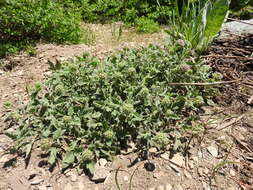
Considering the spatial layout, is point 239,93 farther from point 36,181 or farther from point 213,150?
point 36,181

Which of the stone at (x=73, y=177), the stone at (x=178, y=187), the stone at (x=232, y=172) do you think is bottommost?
the stone at (x=178, y=187)

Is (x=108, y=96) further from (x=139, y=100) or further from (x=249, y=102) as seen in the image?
(x=249, y=102)

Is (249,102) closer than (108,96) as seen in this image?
No

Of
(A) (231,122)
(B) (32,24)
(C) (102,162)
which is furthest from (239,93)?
(B) (32,24)

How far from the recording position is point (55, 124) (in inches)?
73.6

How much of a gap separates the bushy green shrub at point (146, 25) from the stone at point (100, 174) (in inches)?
135

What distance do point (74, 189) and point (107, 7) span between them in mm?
4603

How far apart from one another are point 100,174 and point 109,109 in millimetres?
501

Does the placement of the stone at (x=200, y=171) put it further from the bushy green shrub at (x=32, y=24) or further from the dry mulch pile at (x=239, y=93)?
the bushy green shrub at (x=32, y=24)

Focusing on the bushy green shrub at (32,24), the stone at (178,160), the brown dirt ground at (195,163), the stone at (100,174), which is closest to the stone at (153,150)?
the brown dirt ground at (195,163)

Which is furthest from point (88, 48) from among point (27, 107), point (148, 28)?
point (27, 107)

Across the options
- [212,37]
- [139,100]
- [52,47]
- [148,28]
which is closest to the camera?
[139,100]

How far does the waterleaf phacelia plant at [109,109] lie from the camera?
71.4 inches

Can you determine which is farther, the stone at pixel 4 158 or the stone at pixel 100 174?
the stone at pixel 4 158
